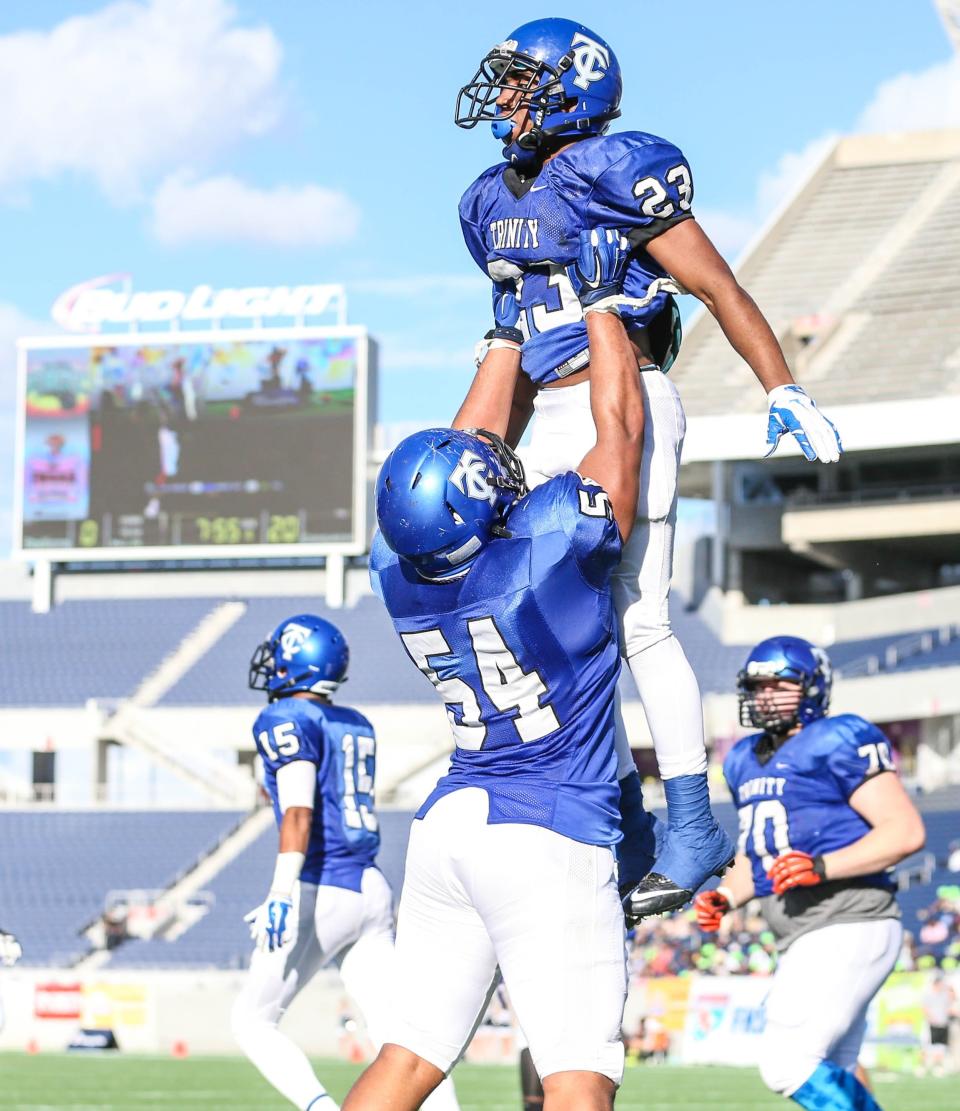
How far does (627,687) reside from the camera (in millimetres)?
32656

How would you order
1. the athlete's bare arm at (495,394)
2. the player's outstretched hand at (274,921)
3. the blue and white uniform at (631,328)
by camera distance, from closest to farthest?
the blue and white uniform at (631,328)
the athlete's bare arm at (495,394)
the player's outstretched hand at (274,921)

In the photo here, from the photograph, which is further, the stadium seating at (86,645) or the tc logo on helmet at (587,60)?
the stadium seating at (86,645)

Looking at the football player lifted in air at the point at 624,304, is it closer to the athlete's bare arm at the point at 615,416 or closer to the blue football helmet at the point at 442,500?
the athlete's bare arm at the point at 615,416

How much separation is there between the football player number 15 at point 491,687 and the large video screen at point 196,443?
101 ft

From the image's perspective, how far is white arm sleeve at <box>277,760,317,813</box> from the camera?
24.8ft

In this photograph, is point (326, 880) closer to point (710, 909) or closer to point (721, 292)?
point (710, 909)

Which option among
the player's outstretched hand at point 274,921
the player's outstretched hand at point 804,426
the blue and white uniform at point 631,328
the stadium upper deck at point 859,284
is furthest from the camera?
the stadium upper deck at point 859,284

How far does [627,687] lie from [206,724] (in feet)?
26.8

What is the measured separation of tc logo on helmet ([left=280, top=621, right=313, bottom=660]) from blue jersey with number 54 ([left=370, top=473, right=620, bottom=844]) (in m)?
3.29

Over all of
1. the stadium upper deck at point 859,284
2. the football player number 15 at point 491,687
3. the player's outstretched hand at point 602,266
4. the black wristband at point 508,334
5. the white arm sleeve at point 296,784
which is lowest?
the white arm sleeve at point 296,784

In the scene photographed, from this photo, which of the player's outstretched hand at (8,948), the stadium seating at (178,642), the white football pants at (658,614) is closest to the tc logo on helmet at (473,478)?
the white football pants at (658,614)

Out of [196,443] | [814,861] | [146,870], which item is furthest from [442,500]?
[196,443]

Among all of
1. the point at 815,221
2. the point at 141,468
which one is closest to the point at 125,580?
the point at 141,468

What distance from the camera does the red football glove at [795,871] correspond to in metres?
6.98
